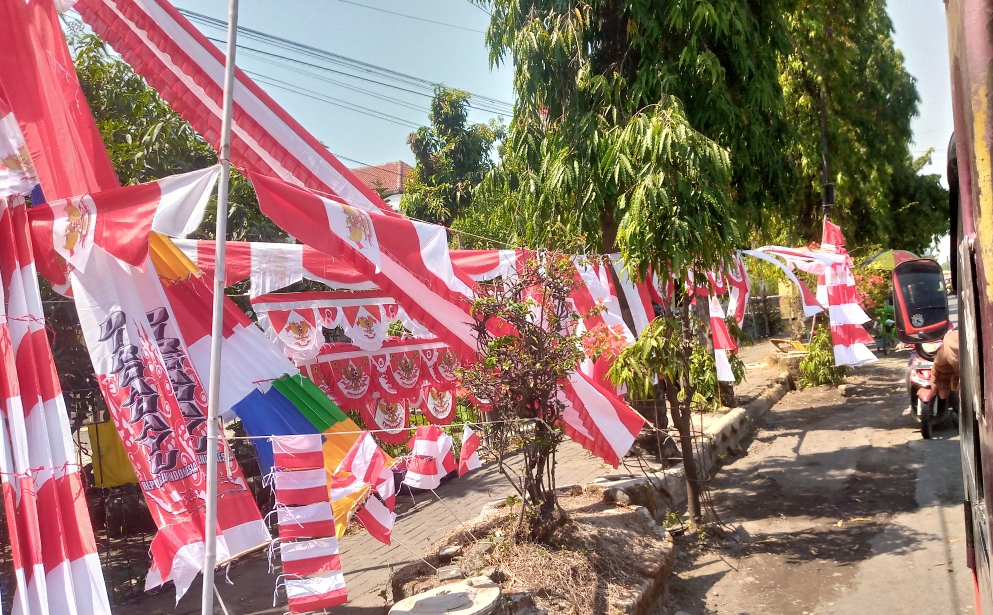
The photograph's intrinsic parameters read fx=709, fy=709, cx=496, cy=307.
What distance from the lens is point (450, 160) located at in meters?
16.4

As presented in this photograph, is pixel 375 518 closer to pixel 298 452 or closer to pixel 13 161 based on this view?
pixel 298 452

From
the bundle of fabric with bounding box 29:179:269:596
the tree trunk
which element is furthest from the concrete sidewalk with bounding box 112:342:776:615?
the bundle of fabric with bounding box 29:179:269:596

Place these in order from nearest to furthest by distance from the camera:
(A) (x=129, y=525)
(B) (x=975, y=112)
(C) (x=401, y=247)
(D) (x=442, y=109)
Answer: (B) (x=975, y=112) → (C) (x=401, y=247) → (A) (x=129, y=525) → (D) (x=442, y=109)

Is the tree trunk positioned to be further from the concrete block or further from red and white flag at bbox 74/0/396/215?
red and white flag at bbox 74/0/396/215

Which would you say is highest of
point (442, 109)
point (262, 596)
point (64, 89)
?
point (442, 109)

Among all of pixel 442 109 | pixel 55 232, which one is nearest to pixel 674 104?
pixel 55 232

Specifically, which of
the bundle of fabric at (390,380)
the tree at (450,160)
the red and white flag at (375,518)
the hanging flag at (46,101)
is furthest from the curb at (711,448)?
the tree at (450,160)

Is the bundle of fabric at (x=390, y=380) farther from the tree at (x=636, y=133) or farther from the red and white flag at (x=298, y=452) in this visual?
the red and white flag at (x=298, y=452)

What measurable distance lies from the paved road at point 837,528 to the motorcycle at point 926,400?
0.21m

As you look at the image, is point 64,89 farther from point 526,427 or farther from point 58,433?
point 526,427

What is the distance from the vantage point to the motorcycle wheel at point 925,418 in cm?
927

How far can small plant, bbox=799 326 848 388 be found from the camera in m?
13.6

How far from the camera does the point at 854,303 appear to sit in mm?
9172

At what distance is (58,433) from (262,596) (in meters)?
3.80
